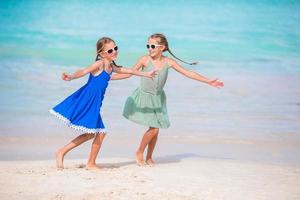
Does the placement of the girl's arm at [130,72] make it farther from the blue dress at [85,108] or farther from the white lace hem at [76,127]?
the white lace hem at [76,127]

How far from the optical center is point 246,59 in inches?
520

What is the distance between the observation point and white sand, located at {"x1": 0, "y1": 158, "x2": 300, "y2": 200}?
15.9 feet

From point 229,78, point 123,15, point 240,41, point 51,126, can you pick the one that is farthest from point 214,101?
point 123,15

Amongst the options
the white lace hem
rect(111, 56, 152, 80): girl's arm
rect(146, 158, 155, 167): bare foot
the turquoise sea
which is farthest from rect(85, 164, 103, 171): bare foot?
the turquoise sea

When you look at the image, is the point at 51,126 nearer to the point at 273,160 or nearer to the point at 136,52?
the point at 273,160

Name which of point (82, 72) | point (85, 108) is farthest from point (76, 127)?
point (82, 72)

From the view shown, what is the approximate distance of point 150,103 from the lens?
620cm

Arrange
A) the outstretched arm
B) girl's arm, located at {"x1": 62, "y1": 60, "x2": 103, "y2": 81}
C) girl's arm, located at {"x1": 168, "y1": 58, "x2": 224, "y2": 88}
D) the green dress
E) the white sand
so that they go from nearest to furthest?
the white sand → girl's arm, located at {"x1": 62, "y1": 60, "x2": 103, "y2": 81} → the outstretched arm → girl's arm, located at {"x1": 168, "y1": 58, "x2": 224, "y2": 88} → the green dress

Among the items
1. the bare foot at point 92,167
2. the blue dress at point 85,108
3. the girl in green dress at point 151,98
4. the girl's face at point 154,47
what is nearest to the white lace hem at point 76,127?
the blue dress at point 85,108

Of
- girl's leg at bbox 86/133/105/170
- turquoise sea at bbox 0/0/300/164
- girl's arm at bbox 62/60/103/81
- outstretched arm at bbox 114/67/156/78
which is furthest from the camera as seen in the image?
turquoise sea at bbox 0/0/300/164

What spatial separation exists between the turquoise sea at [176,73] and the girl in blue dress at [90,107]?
0.96 m

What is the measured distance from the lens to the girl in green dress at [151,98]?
612cm

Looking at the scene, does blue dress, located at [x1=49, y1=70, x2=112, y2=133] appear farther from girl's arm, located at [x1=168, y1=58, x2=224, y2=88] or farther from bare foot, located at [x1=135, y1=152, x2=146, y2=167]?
girl's arm, located at [x1=168, y1=58, x2=224, y2=88]

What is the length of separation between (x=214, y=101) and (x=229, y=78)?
6.11ft
